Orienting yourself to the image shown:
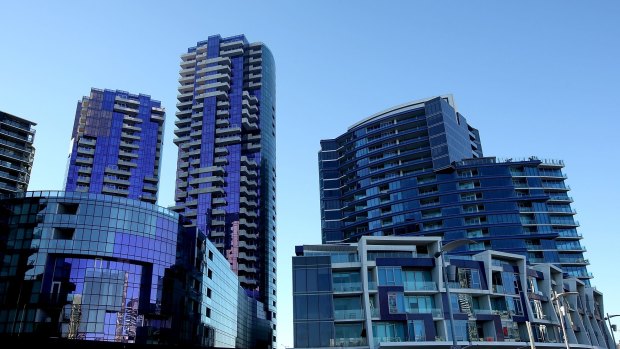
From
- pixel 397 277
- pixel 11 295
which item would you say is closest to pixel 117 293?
pixel 11 295

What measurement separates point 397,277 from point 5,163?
11237 cm

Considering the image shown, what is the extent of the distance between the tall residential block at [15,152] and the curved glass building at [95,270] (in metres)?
61.0

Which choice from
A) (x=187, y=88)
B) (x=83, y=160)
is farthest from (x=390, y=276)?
(x=187, y=88)

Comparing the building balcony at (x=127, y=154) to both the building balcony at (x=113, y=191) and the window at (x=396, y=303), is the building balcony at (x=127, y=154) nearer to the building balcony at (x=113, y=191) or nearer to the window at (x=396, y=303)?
the building balcony at (x=113, y=191)

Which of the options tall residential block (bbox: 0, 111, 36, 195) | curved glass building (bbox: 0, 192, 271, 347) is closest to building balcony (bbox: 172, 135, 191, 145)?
tall residential block (bbox: 0, 111, 36, 195)

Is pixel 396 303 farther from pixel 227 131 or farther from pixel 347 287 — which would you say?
pixel 227 131

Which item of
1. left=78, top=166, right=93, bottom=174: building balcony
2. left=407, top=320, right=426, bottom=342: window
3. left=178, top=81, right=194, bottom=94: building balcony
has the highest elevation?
left=178, top=81, right=194, bottom=94: building balcony

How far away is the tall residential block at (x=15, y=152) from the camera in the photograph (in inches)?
5167

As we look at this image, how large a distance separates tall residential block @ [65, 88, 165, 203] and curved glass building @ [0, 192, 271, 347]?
80398 millimetres

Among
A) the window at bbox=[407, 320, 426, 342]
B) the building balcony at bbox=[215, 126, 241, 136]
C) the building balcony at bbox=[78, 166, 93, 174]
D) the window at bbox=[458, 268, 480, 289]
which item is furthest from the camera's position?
the building balcony at bbox=[215, 126, 241, 136]

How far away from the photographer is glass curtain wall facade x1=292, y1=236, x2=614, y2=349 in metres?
66.4

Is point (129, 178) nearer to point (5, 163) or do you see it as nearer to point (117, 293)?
point (5, 163)

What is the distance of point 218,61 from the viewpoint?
170250 mm

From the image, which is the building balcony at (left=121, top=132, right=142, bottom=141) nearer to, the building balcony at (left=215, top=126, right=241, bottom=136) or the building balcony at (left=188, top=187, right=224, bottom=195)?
the building balcony at (left=215, top=126, right=241, bottom=136)
